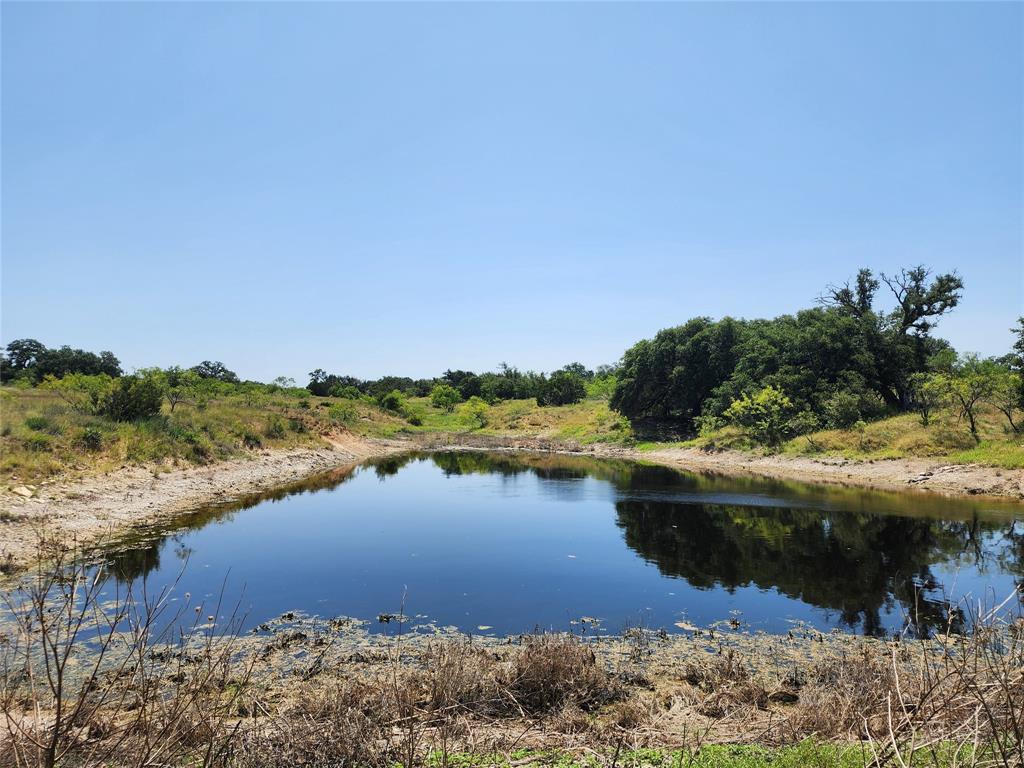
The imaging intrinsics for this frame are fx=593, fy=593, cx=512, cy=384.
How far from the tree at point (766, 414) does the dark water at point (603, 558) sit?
1609cm

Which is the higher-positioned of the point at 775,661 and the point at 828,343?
the point at 828,343

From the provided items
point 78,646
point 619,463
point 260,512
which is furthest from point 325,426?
point 78,646

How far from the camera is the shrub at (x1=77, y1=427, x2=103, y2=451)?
24938 mm

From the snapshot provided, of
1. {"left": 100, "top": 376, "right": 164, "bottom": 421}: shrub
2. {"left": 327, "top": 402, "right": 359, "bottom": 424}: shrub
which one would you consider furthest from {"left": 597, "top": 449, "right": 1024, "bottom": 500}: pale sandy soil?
{"left": 327, "top": 402, "right": 359, "bottom": 424}: shrub

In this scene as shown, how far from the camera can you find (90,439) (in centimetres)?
2523

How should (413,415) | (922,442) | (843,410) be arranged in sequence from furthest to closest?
(413,415) < (843,410) < (922,442)

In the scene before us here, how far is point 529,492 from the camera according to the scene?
112 ft

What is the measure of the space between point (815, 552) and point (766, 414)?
3214cm

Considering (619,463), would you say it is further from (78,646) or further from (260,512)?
(78,646)

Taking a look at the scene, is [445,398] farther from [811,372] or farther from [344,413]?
[811,372]

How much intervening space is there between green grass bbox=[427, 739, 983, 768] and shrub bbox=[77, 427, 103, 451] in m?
25.1

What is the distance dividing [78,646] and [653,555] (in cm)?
1528

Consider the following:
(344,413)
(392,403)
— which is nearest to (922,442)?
(344,413)

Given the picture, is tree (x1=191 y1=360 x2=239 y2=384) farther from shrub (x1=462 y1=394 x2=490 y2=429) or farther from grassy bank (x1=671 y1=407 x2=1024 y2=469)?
grassy bank (x1=671 y1=407 x2=1024 y2=469)
